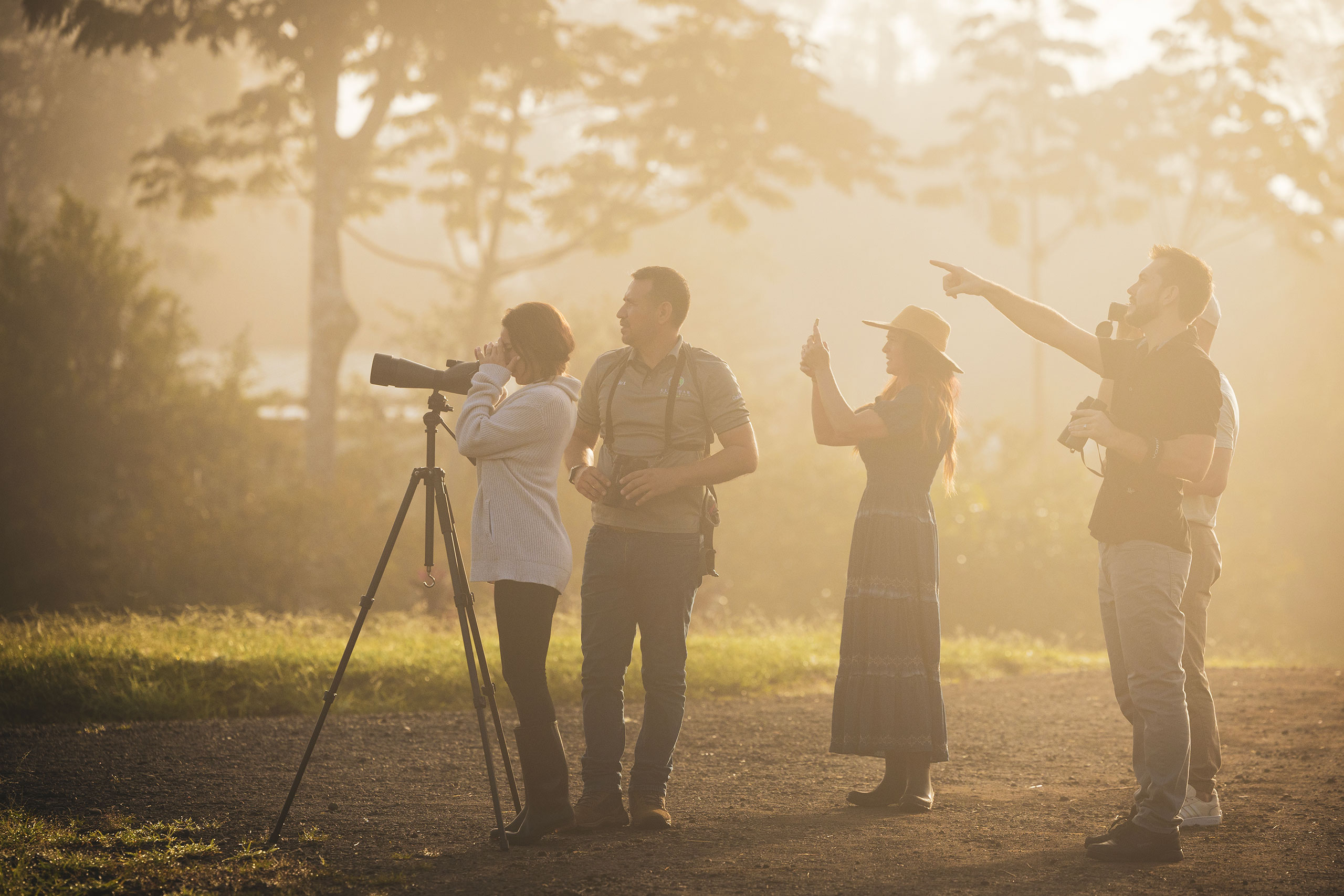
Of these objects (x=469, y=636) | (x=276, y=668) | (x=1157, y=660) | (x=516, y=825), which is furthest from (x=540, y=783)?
(x=276, y=668)

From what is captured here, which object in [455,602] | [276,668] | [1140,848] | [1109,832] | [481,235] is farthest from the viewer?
[481,235]

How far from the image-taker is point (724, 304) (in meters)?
38.1

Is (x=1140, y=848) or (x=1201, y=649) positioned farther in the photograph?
(x=1201, y=649)

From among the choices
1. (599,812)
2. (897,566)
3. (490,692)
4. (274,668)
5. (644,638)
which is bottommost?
(274,668)

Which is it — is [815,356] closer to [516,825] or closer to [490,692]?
[490,692]

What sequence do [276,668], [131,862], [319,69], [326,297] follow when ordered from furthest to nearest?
[326,297] < [319,69] < [276,668] < [131,862]

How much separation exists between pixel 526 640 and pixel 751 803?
1.42 metres

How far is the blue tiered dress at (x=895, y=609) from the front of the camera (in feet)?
16.4

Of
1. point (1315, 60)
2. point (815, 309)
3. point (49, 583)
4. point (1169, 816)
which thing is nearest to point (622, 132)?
point (49, 583)

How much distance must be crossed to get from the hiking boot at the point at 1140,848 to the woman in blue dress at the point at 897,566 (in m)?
0.85

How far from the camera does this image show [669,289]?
4.78 m

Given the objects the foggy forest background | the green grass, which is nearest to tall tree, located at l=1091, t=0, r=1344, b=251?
the foggy forest background

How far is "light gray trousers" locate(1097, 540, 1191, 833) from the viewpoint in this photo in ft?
14.0

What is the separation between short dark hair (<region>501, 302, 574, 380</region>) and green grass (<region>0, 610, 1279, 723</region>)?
→ 3.60 meters
